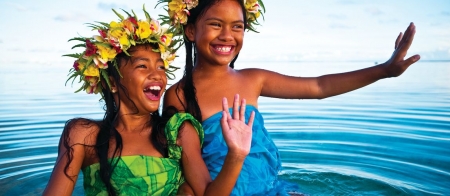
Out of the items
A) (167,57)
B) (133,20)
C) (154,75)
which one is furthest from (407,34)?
(133,20)

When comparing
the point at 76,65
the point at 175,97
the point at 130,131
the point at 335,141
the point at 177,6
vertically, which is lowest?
the point at 335,141

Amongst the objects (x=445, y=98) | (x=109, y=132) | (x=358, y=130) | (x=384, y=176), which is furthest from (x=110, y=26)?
(x=445, y=98)

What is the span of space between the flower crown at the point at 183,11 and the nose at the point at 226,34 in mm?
308

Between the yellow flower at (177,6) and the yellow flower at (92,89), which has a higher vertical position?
the yellow flower at (177,6)

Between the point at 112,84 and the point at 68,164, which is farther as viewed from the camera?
the point at 112,84

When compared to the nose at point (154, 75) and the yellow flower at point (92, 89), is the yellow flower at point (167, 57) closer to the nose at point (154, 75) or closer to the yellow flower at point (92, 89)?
the nose at point (154, 75)

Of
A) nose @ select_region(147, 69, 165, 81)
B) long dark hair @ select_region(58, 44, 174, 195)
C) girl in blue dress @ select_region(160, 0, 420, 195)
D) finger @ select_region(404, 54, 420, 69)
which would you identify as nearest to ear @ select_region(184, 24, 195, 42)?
girl in blue dress @ select_region(160, 0, 420, 195)

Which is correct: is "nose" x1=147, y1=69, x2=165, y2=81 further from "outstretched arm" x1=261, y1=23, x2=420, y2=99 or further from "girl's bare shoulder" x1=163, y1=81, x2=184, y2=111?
"outstretched arm" x1=261, y1=23, x2=420, y2=99

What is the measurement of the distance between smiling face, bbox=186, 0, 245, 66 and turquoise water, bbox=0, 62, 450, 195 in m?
1.54

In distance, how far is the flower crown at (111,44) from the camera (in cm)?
342

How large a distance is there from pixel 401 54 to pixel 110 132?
2048 millimetres

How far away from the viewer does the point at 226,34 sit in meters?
3.80

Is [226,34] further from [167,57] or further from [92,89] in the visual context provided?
[92,89]

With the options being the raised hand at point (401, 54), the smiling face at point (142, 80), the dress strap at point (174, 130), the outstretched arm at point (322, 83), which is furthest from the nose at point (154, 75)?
the raised hand at point (401, 54)
